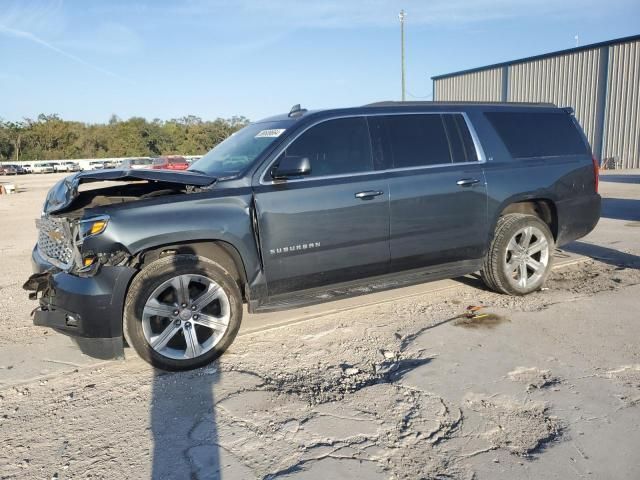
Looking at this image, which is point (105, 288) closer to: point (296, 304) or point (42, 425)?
point (42, 425)

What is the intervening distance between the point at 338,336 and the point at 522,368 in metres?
1.49

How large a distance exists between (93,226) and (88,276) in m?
0.36

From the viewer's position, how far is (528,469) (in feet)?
8.28

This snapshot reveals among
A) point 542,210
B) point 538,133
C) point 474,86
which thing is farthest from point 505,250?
point 474,86

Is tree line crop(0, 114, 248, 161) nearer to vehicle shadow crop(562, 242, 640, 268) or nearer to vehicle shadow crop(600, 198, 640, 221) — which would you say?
vehicle shadow crop(600, 198, 640, 221)

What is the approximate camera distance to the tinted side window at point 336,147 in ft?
14.1

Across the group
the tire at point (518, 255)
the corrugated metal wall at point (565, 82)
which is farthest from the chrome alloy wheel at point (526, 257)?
the corrugated metal wall at point (565, 82)

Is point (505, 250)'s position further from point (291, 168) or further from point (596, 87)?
point (596, 87)

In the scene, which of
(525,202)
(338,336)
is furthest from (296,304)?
(525,202)

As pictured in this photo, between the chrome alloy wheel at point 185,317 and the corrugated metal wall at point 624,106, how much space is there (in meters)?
29.2

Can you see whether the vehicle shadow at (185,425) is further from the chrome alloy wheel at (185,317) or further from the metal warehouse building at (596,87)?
the metal warehouse building at (596,87)

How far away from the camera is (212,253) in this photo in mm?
4055

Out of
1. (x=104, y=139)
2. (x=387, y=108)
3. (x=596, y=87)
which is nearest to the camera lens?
(x=387, y=108)

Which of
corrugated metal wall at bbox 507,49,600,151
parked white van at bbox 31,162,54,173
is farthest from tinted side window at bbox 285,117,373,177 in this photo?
parked white van at bbox 31,162,54,173
